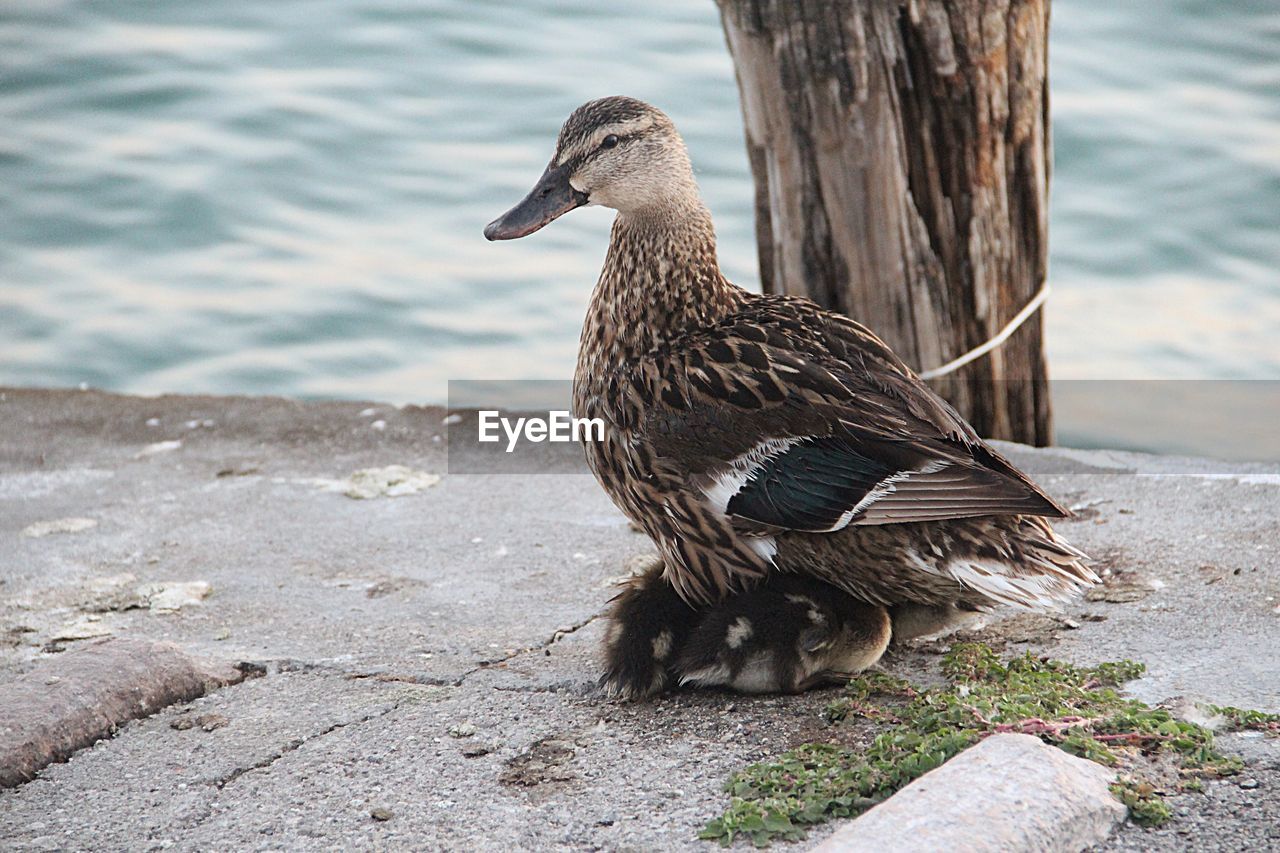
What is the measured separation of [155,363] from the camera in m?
8.77

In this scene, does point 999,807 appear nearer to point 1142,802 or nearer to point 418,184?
point 1142,802

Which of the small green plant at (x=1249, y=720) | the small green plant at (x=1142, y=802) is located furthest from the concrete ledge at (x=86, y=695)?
the small green plant at (x=1249, y=720)

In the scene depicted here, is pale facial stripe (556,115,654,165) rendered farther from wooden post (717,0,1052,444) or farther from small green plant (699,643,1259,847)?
small green plant (699,643,1259,847)

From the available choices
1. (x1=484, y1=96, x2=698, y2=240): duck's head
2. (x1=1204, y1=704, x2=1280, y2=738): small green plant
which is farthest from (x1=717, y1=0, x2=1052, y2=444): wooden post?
(x1=1204, y1=704, x2=1280, y2=738): small green plant

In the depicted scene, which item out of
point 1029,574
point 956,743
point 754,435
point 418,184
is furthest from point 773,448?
point 418,184

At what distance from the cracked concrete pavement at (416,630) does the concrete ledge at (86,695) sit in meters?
0.04

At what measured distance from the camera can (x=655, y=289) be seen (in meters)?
4.06

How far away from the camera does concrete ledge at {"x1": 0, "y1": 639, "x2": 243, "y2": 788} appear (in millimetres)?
3312

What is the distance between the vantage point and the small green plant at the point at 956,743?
9.43ft

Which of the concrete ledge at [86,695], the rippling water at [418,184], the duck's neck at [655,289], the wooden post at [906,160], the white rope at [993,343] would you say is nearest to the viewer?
the concrete ledge at [86,695]

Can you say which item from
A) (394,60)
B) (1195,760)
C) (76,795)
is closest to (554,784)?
(76,795)

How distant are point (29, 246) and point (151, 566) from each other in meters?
5.78

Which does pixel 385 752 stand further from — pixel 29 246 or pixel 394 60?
pixel 394 60

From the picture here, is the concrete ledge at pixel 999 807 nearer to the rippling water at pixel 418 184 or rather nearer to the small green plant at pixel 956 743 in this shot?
the small green plant at pixel 956 743
